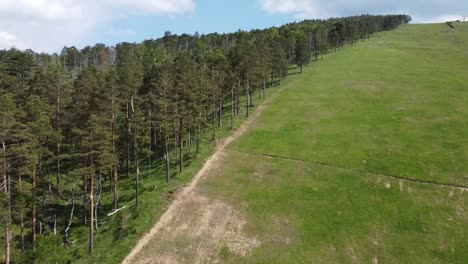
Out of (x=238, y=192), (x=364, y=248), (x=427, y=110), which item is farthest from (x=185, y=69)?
(x=427, y=110)

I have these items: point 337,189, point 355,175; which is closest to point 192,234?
point 337,189

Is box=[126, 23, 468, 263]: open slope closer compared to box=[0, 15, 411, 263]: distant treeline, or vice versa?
box=[126, 23, 468, 263]: open slope

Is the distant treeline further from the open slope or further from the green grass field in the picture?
the green grass field

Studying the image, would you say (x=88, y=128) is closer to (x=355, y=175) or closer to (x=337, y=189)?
(x=337, y=189)

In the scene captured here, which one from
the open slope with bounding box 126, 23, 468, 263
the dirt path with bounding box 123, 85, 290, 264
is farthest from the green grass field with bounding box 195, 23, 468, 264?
the dirt path with bounding box 123, 85, 290, 264

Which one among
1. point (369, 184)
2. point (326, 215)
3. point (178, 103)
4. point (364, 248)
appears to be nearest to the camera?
point (364, 248)

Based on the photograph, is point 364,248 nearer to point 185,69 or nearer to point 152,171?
point 152,171
